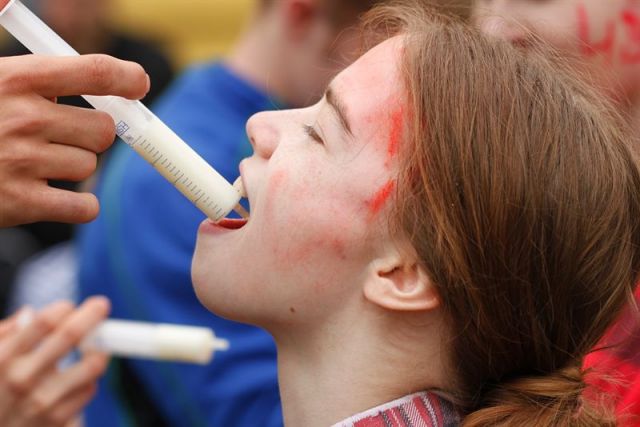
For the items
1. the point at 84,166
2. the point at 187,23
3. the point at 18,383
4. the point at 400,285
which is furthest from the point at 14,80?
the point at 187,23

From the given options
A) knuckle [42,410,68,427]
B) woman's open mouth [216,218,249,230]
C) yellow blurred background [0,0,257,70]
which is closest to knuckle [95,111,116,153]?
woman's open mouth [216,218,249,230]

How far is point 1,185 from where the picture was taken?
166 cm

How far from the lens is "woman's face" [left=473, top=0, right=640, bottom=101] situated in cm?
200

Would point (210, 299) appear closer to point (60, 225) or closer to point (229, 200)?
point (229, 200)

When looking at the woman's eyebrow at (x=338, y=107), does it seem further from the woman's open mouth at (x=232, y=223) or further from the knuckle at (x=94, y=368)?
the knuckle at (x=94, y=368)

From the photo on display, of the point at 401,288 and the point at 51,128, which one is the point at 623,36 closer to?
the point at 401,288

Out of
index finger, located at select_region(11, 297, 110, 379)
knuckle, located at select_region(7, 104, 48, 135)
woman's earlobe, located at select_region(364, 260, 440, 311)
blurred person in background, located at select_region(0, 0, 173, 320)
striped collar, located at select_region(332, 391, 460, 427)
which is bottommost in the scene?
blurred person in background, located at select_region(0, 0, 173, 320)

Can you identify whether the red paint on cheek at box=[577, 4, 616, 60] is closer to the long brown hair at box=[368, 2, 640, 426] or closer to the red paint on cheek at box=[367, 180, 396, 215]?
the long brown hair at box=[368, 2, 640, 426]

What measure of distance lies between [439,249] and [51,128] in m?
0.67

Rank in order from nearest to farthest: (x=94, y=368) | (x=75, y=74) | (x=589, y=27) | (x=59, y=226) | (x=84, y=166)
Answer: (x=75, y=74) < (x=84, y=166) < (x=589, y=27) < (x=94, y=368) < (x=59, y=226)

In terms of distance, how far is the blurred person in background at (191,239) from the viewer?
2.61 m

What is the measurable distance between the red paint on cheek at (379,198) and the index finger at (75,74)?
434 millimetres

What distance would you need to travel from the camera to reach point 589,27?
2.14 meters

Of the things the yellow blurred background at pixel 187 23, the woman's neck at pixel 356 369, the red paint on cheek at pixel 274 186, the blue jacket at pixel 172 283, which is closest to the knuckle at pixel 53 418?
the blue jacket at pixel 172 283
